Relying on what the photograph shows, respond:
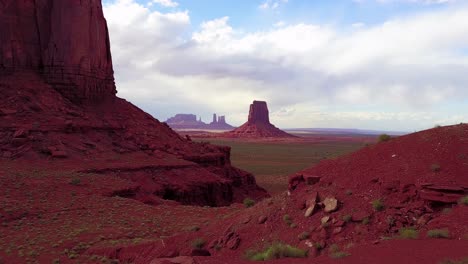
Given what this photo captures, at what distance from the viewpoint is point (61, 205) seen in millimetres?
20500

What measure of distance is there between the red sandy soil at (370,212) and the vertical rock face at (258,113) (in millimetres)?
151910

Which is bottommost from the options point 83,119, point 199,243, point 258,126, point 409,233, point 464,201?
point 199,243

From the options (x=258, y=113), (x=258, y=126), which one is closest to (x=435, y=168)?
(x=258, y=126)

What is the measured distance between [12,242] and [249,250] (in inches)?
363

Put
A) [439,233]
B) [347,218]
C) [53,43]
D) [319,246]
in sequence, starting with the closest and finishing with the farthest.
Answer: [439,233], [319,246], [347,218], [53,43]

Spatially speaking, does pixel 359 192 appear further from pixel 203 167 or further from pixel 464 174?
pixel 203 167

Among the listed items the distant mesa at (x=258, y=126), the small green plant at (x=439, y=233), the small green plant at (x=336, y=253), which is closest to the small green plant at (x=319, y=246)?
the small green plant at (x=336, y=253)

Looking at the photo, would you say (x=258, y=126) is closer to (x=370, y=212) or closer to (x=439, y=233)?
(x=370, y=212)

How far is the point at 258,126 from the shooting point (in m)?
165

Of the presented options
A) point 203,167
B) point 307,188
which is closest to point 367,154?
point 307,188

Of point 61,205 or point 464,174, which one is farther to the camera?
point 61,205

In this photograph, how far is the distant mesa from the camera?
6289 inches

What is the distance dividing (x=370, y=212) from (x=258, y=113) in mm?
158210

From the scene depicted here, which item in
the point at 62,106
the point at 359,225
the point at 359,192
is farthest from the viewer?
the point at 62,106
